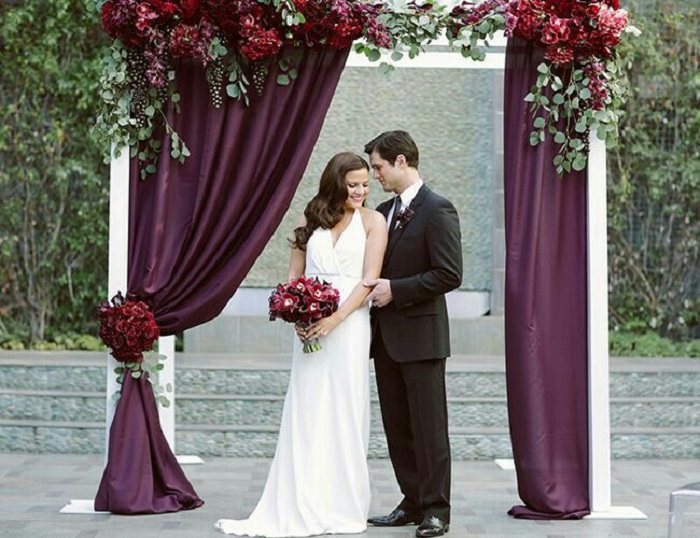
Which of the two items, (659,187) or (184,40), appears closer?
(184,40)

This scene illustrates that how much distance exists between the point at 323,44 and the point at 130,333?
158 cm

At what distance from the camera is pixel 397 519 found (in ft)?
18.4

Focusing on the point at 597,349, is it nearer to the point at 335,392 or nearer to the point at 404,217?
the point at 404,217

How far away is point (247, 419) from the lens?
26.6 ft

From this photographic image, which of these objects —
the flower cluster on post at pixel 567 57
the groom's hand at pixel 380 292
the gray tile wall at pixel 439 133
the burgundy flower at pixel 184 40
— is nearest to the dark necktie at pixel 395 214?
the groom's hand at pixel 380 292

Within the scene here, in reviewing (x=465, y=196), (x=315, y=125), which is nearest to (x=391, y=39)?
(x=315, y=125)

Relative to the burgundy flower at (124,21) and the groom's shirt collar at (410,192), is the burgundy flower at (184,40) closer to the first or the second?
the burgundy flower at (124,21)

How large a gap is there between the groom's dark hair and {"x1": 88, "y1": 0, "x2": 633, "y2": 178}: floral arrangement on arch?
44 centimetres

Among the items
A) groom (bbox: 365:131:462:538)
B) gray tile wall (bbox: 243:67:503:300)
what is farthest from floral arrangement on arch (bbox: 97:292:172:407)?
gray tile wall (bbox: 243:67:503:300)

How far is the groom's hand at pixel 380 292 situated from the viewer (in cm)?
538

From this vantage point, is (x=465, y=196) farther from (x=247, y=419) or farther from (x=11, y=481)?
(x=11, y=481)

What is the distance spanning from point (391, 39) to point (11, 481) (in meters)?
3.18

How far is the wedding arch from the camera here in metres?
5.79

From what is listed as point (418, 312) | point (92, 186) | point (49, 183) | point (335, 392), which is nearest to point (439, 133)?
point (92, 186)
